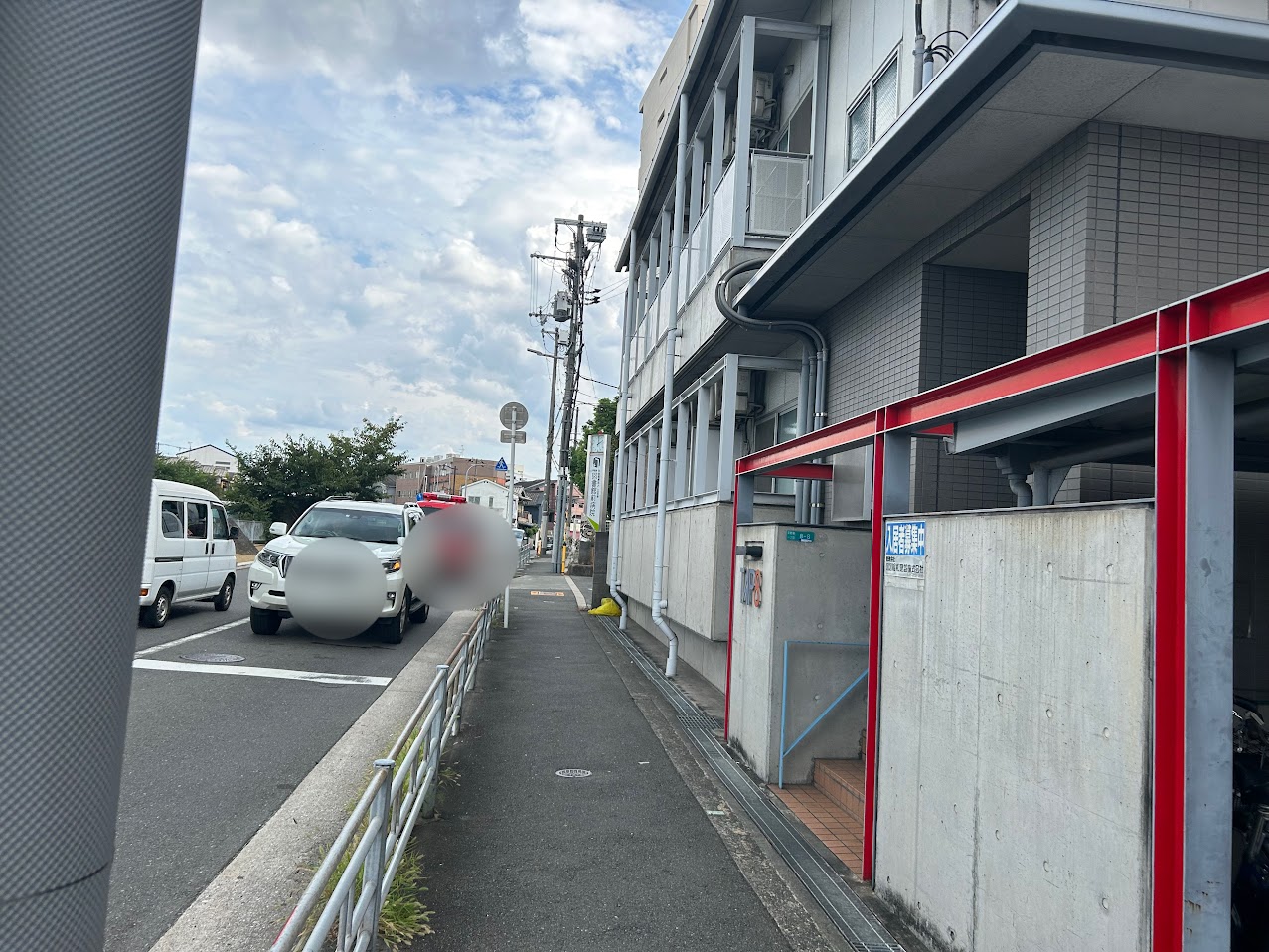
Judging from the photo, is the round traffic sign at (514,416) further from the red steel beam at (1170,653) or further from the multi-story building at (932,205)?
the red steel beam at (1170,653)

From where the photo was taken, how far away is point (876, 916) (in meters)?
4.71

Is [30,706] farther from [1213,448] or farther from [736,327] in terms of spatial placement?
[736,327]

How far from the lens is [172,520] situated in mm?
12836

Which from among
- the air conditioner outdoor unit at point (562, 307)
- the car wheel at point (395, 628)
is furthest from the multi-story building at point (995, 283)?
the air conditioner outdoor unit at point (562, 307)

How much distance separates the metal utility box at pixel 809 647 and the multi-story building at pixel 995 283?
0.09 meters

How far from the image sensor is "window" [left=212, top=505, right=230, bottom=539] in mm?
14461

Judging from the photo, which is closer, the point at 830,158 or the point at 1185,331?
the point at 1185,331

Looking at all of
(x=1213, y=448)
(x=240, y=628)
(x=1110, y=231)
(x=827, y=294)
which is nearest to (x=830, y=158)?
(x=827, y=294)

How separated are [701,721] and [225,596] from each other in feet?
30.7

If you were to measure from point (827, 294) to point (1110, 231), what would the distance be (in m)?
3.96

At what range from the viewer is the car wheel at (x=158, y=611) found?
12211 mm

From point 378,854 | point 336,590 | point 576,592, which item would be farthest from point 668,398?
point 576,592

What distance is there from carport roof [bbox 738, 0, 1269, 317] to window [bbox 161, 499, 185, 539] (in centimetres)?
986

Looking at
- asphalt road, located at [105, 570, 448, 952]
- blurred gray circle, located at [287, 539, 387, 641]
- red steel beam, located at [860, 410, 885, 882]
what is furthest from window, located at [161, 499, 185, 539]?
red steel beam, located at [860, 410, 885, 882]
